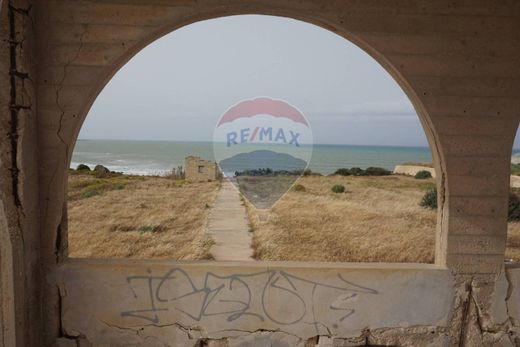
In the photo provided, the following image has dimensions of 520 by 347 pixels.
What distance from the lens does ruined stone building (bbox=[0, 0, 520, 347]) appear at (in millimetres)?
3074

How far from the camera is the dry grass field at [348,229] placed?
905 cm

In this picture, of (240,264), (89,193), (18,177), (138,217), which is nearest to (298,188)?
(138,217)

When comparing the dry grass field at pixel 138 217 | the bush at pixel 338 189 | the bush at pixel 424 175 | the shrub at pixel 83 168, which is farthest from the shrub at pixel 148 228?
the bush at pixel 424 175

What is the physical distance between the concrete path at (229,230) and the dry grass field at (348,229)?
31 centimetres

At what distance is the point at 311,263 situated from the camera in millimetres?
3322

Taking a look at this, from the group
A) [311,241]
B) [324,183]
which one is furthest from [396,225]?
→ [324,183]

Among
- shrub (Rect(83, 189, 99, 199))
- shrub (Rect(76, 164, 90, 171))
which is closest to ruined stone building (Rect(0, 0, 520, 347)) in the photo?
shrub (Rect(83, 189, 99, 199))

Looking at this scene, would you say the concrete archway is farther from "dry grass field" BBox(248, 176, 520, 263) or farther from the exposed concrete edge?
"dry grass field" BBox(248, 176, 520, 263)

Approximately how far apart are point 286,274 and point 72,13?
8.52 ft

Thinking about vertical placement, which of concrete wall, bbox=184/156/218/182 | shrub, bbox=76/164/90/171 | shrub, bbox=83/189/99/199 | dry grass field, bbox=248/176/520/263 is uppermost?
shrub, bbox=76/164/90/171

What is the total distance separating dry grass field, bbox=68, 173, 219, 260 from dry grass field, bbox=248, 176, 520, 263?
5.85 feet

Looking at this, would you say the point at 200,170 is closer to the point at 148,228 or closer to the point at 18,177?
the point at 148,228

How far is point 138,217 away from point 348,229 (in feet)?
19.8

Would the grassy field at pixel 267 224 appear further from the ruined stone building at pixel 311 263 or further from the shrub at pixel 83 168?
the ruined stone building at pixel 311 263
